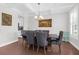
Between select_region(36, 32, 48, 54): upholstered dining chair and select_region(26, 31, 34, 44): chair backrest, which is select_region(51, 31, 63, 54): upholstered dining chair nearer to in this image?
select_region(36, 32, 48, 54): upholstered dining chair

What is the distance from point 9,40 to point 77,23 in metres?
2.35

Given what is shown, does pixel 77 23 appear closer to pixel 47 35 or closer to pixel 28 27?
pixel 47 35

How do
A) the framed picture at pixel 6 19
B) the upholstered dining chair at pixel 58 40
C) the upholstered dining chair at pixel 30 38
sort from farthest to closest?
the upholstered dining chair at pixel 30 38
the framed picture at pixel 6 19
the upholstered dining chair at pixel 58 40

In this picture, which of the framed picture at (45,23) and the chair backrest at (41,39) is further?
the chair backrest at (41,39)

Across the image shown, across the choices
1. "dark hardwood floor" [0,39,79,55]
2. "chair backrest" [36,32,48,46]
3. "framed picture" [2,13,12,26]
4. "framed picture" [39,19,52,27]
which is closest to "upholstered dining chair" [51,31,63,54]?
"dark hardwood floor" [0,39,79,55]

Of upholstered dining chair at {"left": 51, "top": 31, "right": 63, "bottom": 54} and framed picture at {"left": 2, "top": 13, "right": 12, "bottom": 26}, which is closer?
upholstered dining chair at {"left": 51, "top": 31, "right": 63, "bottom": 54}

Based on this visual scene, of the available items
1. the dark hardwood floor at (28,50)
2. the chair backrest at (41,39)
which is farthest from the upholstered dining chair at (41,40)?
the dark hardwood floor at (28,50)

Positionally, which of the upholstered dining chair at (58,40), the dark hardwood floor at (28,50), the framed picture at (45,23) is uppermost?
the framed picture at (45,23)

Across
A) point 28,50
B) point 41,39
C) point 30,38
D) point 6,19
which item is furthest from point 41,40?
point 6,19

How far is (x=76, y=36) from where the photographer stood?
13.3 feet

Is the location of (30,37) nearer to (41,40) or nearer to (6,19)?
(41,40)

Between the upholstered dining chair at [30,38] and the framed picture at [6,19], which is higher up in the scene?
the framed picture at [6,19]

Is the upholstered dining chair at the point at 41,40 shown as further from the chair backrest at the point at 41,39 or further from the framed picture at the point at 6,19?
the framed picture at the point at 6,19

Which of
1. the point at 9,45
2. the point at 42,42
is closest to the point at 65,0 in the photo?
the point at 42,42
